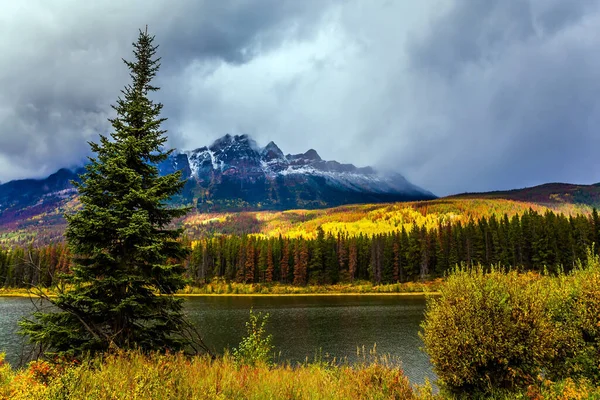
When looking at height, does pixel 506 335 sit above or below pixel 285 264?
above

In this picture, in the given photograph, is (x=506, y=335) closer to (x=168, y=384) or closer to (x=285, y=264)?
(x=168, y=384)

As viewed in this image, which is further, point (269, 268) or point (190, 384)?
point (269, 268)

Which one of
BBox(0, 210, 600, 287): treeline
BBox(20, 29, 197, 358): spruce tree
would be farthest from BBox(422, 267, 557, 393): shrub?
BBox(0, 210, 600, 287): treeline

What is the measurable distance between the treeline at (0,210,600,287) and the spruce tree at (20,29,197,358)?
348ft

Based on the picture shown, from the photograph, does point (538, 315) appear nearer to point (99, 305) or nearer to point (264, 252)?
point (99, 305)

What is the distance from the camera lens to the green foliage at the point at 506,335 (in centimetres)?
1028

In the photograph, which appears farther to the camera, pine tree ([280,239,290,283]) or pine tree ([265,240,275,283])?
pine tree ([280,239,290,283])

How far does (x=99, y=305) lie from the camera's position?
36.2 feet

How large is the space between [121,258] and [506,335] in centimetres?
1308

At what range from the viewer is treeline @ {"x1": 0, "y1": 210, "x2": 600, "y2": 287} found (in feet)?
325

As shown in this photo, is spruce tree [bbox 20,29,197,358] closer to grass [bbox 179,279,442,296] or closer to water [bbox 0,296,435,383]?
water [bbox 0,296,435,383]

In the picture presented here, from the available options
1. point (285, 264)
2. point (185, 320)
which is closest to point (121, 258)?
point (185, 320)

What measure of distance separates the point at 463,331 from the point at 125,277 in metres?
11.1

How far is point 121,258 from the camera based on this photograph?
12312 millimetres
